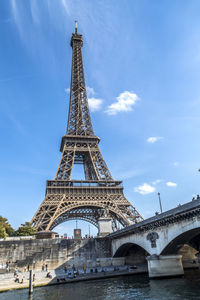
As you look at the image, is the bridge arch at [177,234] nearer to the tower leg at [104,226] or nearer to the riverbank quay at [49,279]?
the riverbank quay at [49,279]

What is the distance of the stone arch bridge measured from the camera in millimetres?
22062

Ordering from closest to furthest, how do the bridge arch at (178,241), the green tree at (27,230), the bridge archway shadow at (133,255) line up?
the bridge arch at (178,241), the bridge archway shadow at (133,255), the green tree at (27,230)

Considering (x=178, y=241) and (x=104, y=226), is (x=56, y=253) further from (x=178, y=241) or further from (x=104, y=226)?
(x=178, y=241)

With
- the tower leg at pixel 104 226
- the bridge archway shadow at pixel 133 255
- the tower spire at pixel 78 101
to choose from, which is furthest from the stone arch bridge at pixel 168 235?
the tower spire at pixel 78 101

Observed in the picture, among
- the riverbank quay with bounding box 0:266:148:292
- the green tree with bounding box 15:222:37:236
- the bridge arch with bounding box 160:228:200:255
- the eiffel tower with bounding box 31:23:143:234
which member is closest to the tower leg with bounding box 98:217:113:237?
the eiffel tower with bounding box 31:23:143:234

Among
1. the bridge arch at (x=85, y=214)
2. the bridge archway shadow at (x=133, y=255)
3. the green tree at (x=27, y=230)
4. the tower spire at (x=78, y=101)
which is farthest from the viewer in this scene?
the tower spire at (x=78, y=101)

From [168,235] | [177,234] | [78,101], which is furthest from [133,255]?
[78,101]

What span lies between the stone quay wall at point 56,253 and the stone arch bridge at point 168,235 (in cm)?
1269

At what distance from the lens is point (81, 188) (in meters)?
57.0

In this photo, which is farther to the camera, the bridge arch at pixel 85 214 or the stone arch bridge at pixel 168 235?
the bridge arch at pixel 85 214

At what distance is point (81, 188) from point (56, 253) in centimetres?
1865

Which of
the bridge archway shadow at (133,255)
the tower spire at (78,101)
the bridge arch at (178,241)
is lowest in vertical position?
the bridge archway shadow at (133,255)

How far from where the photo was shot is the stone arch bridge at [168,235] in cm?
2206

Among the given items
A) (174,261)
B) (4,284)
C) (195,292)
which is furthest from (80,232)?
(195,292)
